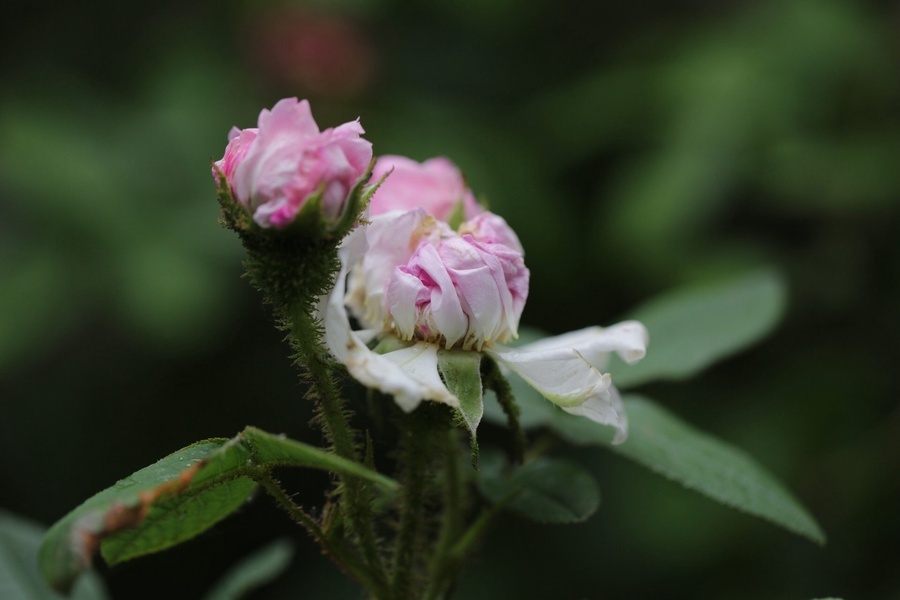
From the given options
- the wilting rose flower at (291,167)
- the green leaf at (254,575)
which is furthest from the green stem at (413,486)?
the green leaf at (254,575)

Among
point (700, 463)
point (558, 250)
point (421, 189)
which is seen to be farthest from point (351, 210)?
point (558, 250)

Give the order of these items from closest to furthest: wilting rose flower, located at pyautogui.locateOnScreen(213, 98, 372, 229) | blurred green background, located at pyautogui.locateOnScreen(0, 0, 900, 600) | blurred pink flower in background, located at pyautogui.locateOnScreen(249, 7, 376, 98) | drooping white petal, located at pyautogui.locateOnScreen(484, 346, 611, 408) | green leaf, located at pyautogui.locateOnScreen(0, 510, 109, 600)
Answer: wilting rose flower, located at pyautogui.locateOnScreen(213, 98, 372, 229), drooping white petal, located at pyautogui.locateOnScreen(484, 346, 611, 408), green leaf, located at pyautogui.locateOnScreen(0, 510, 109, 600), blurred green background, located at pyautogui.locateOnScreen(0, 0, 900, 600), blurred pink flower in background, located at pyautogui.locateOnScreen(249, 7, 376, 98)

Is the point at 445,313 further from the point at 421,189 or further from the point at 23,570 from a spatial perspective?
the point at 23,570

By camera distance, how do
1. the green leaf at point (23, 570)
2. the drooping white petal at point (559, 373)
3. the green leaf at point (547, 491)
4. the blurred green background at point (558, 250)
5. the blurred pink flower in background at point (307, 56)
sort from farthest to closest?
the blurred pink flower in background at point (307, 56)
the blurred green background at point (558, 250)
the green leaf at point (23, 570)
the green leaf at point (547, 491)
the drooping white petal at point (559, 373)

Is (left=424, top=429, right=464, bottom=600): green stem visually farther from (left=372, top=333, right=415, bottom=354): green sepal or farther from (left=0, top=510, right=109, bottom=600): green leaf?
(left=0, top=510, right=109, bottom=600): green leaf

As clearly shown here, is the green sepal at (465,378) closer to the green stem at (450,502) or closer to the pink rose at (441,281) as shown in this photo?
the pink rose at (441,281)

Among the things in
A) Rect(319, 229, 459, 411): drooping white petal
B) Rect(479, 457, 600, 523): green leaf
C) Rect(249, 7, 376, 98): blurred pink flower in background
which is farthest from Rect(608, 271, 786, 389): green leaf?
Rect(249, 7, 376, 98): blurred pink flower in background

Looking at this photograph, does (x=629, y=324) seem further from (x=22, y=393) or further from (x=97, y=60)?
(x=97, y=60)
